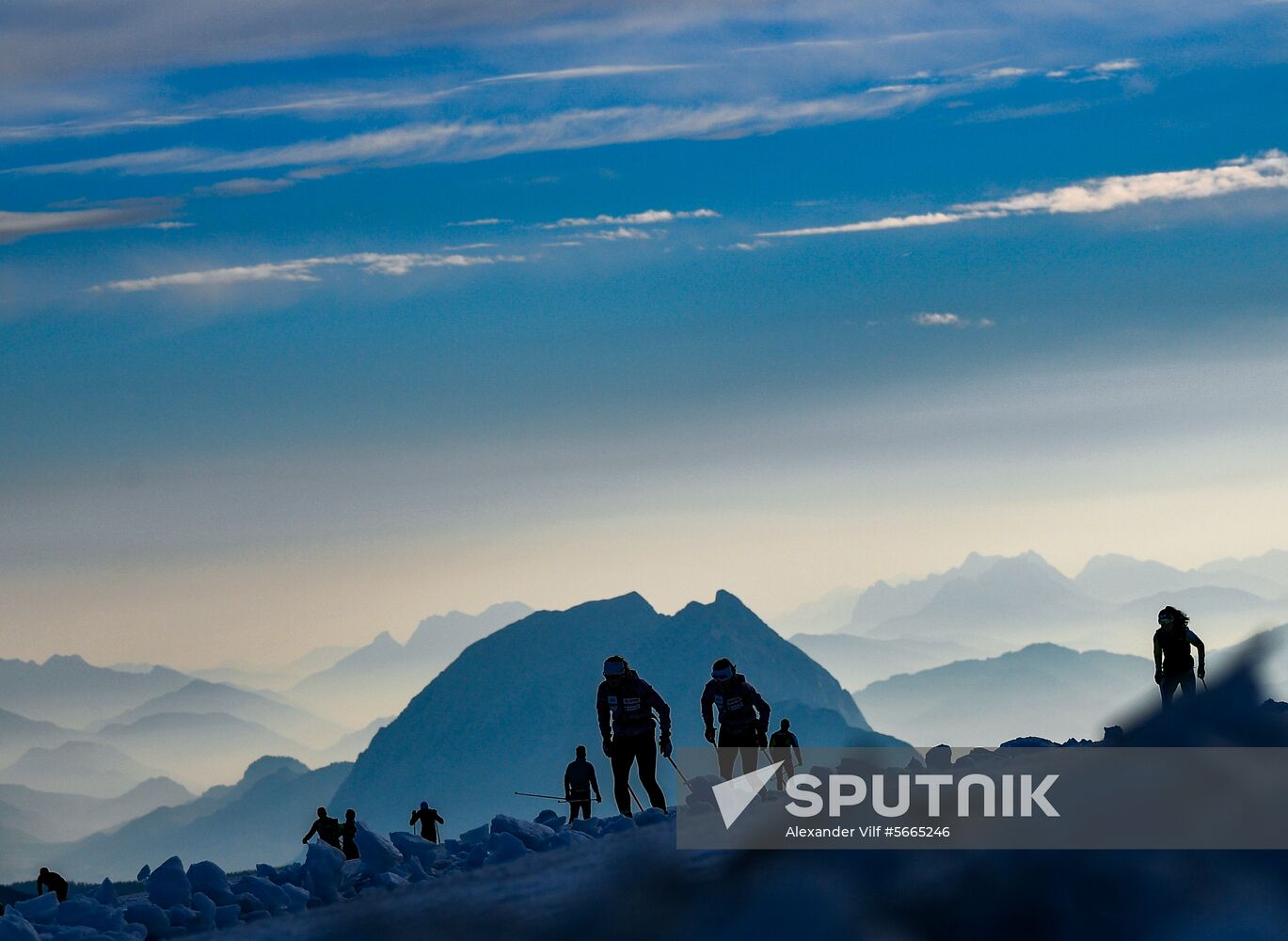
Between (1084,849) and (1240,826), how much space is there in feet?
2.69

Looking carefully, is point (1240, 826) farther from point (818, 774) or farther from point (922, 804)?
point (818, 774)

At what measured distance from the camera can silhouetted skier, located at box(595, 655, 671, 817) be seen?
66.3 ft

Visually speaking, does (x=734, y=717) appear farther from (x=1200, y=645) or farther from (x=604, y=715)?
(x=1200, y=645)

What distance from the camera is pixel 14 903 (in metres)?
14.1

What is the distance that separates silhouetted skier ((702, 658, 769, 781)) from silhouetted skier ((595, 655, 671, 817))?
0.69 metres

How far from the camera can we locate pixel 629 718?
20.3m

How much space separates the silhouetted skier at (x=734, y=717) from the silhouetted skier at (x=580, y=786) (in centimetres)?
251

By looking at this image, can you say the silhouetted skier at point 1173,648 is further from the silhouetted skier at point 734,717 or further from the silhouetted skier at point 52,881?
the silhouetted skier at point 52,881

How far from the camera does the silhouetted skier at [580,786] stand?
2209 centimetres

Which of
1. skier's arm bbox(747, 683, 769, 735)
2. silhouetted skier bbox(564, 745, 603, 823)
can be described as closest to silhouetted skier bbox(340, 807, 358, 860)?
silhouetted skier bbox(564, 745, 603, 823)

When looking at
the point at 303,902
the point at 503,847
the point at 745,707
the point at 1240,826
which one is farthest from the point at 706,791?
the point at 1240,826

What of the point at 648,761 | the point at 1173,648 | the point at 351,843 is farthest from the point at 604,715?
the point at 1173,648

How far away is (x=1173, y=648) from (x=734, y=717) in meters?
7.27

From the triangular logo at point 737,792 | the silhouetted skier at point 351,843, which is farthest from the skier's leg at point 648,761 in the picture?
the triangular logo at point 737,792
